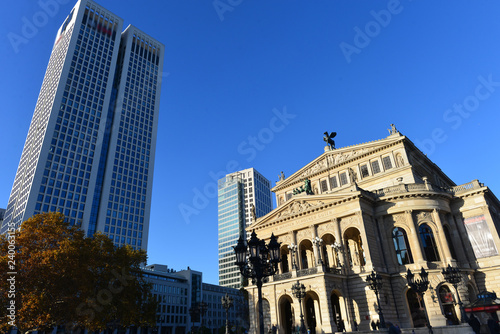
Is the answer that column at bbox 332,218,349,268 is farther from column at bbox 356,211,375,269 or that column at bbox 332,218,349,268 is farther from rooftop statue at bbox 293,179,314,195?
rooftop statue at bbox 293,179,314,195

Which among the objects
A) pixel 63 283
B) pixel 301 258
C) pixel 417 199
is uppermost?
pixel 417 199

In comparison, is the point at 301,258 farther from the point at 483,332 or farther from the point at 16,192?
the point at 16,192

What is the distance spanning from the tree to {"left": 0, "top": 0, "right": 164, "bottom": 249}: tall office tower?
47.3m

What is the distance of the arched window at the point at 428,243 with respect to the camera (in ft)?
124

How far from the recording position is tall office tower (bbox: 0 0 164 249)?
82.3m

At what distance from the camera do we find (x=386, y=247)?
128ft

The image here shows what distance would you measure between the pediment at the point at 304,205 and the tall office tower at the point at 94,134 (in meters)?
50.9

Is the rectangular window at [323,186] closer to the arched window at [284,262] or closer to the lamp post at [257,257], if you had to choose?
the arched window at [284,262]

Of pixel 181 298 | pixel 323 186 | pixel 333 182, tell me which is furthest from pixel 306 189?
pixel 181 298

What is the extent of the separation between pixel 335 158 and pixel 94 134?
7060cm

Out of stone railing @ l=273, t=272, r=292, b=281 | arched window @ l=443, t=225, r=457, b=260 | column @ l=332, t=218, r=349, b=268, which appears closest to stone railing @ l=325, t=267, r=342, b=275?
column @ l=332, t=218, r=349, b=268

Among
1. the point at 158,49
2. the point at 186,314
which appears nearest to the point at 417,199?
the point at 186,314

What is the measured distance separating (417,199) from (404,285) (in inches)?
393

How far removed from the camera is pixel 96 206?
87062 millimetres
